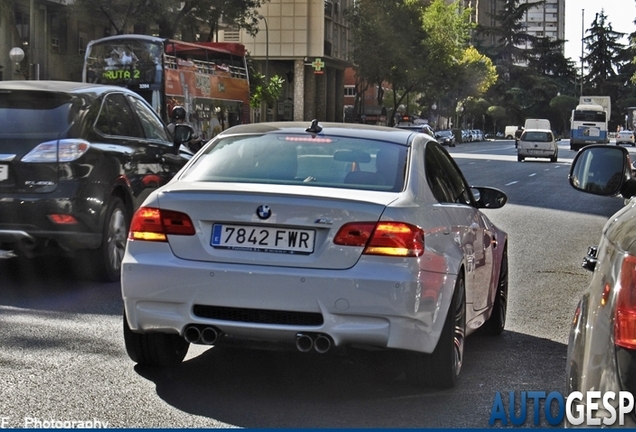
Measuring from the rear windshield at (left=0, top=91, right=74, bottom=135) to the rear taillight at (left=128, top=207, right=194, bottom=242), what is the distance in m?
3.88

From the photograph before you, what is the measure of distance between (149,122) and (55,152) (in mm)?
1801

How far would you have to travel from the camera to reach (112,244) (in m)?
9.99

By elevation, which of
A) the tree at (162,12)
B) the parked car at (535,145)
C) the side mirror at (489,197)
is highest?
the tree at (162,12)

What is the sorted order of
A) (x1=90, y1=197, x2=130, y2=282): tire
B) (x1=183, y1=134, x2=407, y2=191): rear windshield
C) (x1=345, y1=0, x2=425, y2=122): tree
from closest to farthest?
(x1=183, y1=134, x2=407, y2=191): rear windshield < (x1=90, y1=197, x2=130, y2=282): tire < (x1=345, y1=0, x2=425, y2=122): tree

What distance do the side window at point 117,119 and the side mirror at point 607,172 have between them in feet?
20.7

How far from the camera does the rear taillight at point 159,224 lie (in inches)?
229

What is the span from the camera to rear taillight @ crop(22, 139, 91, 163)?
9.42 m

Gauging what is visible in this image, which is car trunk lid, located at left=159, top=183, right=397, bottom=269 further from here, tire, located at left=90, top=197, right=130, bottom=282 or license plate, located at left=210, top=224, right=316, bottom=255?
tire, located at left=90, top=197, right=130, bottom=282

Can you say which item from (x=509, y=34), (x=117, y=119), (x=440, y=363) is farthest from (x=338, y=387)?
(x=509, y=34)

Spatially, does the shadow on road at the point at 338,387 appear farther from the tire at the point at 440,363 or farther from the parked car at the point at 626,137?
the parked car at the point at 626,137

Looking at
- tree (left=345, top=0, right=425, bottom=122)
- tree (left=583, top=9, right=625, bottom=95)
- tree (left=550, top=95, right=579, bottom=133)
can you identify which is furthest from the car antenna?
tree (left=583, top=9, right=625, bottom=95)

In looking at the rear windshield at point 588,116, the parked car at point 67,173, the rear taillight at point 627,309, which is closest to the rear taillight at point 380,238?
the rear taillight at point 627,309

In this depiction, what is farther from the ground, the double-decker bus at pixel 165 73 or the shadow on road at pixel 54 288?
the double-decker bus at pixel 165 73

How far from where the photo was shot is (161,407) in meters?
5.49
